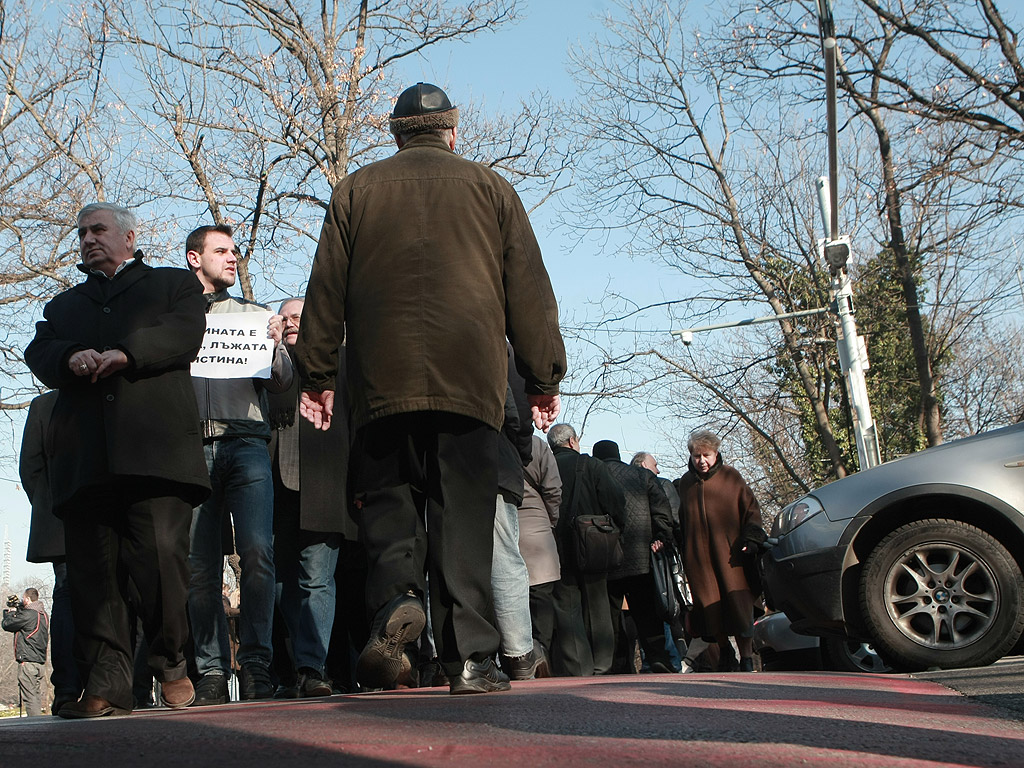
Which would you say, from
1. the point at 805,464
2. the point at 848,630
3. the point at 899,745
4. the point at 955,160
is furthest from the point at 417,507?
the point at 805,464

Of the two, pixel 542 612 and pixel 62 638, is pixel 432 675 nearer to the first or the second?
pixel 542 612

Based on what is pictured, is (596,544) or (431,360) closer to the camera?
(431,360)

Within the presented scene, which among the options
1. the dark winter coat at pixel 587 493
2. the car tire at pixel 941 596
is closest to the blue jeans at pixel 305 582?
the car tire at pixel 941 596

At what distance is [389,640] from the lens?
4172 millimetres

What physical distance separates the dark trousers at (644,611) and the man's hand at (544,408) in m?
5.76

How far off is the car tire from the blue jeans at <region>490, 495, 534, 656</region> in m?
1.98

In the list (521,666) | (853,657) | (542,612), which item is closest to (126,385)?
(521,666)

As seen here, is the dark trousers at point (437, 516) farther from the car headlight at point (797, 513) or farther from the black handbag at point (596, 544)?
the black handbag at point (596, 544)

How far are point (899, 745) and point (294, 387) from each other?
4539mm

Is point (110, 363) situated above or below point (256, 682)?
above

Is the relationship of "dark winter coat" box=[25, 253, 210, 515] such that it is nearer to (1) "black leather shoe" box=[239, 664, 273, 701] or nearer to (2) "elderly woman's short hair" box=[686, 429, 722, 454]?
(1) "black leather shoe" box=[239, 664, 273, 701]

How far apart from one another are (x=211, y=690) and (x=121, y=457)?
1862mm

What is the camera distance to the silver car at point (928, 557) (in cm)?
678

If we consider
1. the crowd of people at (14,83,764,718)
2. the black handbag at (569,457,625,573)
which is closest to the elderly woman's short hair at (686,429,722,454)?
the black handbag at (569,457,625,573)
